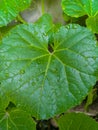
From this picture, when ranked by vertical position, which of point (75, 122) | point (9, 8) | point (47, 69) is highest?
point (9, 8)

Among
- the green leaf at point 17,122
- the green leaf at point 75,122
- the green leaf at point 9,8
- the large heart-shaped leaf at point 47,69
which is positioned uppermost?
the green leaf at point 9,8

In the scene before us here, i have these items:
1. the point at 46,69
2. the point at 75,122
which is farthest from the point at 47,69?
the point at 75,122

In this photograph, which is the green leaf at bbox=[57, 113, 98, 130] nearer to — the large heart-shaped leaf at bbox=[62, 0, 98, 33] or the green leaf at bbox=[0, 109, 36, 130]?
the green leaf at bbox=[0, 109, 36, 130]

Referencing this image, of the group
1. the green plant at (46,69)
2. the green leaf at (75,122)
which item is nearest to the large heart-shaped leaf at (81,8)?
the green plant at (46,69)

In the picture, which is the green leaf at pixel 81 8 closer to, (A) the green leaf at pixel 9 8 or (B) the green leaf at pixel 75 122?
(A) the green leaf at pixel 9 8

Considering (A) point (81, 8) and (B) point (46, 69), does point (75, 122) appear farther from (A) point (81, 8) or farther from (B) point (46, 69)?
(A) point (81, 8)

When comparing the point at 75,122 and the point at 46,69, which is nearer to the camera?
the point at 46,69

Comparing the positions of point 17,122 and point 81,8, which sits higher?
point 81,8
